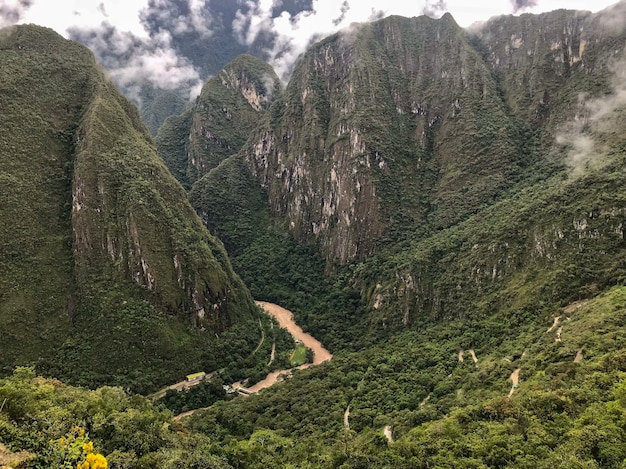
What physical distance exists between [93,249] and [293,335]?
44.8 meters

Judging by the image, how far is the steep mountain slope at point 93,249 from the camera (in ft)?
243

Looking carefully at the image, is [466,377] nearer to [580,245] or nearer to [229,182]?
[580,245]

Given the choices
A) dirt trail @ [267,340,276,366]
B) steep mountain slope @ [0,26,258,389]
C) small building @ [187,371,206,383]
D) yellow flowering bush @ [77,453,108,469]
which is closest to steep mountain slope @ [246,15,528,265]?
dirt trail @ [267,340,276,366]

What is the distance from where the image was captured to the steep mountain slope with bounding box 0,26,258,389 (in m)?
74.0

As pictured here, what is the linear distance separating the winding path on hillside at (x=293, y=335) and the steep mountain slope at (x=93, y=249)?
8434 millimetres

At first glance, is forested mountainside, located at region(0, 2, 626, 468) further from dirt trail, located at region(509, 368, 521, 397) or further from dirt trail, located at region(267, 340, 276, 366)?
dirt trail, located at region(267, 340, 276, 366)

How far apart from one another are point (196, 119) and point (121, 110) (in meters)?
84.0

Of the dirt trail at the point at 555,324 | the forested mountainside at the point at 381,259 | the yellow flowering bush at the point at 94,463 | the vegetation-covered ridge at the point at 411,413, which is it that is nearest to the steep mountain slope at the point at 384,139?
the forested mountainside at the point at 381,259

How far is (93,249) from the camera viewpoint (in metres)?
82.6

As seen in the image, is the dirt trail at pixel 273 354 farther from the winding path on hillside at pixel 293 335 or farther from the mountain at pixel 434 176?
the mountain at pixel 434 176

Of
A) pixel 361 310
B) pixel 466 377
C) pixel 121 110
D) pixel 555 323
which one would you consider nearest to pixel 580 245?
pixel 555 323

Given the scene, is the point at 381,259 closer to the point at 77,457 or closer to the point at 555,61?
the point at 555,61

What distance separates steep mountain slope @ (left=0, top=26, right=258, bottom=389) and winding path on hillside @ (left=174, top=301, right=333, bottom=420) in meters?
8.43

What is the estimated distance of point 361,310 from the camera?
102938 mm
